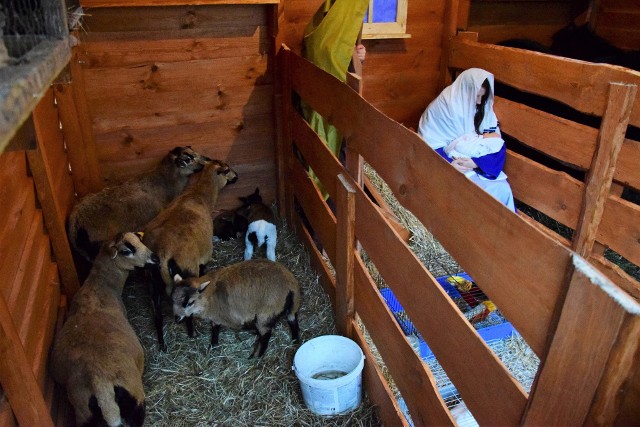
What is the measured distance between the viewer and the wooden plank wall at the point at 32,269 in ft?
6.21

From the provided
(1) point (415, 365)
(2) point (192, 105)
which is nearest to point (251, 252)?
(2) point (192, 105)

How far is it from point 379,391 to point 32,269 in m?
1.80

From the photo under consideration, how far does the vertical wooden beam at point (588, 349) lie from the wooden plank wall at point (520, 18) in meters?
4.33

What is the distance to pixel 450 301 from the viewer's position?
5.37 feet

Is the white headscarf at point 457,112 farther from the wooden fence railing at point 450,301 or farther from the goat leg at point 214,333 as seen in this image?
the goat leg at point 214,333

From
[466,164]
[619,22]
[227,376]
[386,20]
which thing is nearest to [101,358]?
[227,376]

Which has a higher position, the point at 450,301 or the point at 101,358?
the point at 450,301

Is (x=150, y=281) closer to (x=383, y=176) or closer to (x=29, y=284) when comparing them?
(x=29, y=284)

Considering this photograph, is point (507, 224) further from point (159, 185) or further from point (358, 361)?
point (159, 185)

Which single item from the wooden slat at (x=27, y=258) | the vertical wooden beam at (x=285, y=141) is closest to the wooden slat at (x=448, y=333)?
the wooden slat at (x=27, y=258)

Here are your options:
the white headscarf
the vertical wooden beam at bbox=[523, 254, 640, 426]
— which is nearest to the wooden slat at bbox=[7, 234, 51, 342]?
the vertical wooden beam at bbox=[523, 254, 640, 426]

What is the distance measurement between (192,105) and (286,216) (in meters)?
1.27

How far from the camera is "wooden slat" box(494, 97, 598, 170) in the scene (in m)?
3.33

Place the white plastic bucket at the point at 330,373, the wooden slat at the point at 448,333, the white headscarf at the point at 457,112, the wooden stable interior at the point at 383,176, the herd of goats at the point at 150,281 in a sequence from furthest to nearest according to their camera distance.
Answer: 1. the white headscarf at the point at 457,112
2. the white plastic bucket at the point at 330,373
3. the herd of goats at the point at 150,281
4. the wooden slat at the point at 448,333
5. the wooden stable interior at the point at 383,176
